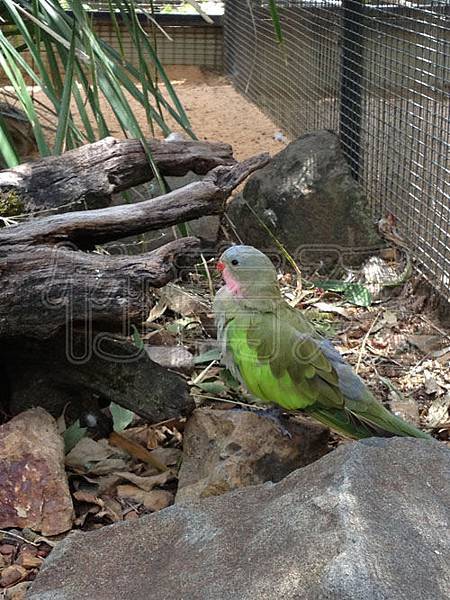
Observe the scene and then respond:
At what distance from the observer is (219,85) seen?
675cm

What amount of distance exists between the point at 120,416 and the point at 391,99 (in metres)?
1.90

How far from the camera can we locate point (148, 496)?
7.11 feet

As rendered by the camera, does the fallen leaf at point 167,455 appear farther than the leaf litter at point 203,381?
Yes

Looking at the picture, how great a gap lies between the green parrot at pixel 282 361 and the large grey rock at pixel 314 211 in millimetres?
1478

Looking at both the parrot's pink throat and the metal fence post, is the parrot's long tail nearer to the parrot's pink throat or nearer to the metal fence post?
the parrot's pink throat

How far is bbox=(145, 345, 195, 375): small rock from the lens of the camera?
2652mm

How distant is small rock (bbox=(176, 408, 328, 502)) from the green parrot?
8 centimetres

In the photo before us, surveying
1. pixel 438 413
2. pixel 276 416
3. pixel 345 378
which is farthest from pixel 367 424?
pixel 438 413

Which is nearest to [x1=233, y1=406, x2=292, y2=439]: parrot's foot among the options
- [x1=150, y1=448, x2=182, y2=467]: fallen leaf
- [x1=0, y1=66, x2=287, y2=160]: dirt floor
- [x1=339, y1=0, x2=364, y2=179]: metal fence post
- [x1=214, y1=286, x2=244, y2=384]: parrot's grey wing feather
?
[x1=214, y1=286, x2=244, y2=384]: parrot's grey wing feather

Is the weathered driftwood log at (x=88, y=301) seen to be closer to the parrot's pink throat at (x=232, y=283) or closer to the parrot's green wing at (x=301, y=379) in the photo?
the parrot's pink throat at (x=232, y=283)

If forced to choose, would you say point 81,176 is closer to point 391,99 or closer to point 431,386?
point 431,386

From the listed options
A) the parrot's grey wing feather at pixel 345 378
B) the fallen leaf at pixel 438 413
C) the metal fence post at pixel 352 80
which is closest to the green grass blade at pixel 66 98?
the parrot's grey wing feather at pixel 345 378

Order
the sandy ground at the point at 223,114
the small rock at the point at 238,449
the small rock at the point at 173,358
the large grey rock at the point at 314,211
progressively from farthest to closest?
the sandy ground at the point at 223,114 < the large grey rock at the point at 314,211 < the small rock at the point at 173,358 < the small rock at the point at 238,449

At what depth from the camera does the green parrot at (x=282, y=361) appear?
2107 mm
